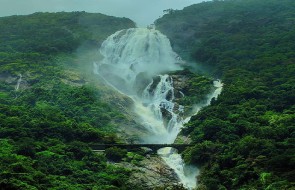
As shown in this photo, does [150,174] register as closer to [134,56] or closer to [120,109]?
[120,109]

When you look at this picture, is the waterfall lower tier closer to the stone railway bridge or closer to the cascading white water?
the cascading white water

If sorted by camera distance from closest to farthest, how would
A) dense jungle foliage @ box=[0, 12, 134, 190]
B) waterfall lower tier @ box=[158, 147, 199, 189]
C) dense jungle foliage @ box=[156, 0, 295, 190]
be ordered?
1. dense jungle foliage @ box=[0, 12, 134, 190]
2. dense jungle foliage @ box=[156, 0, 295, 190]
3. waterfall lower tier @ box=[158, 147, 199, 189]

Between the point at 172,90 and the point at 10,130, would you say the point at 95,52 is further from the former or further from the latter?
the point at 10,130

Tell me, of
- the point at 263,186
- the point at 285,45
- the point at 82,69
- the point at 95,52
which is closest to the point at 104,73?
the point at 82,69

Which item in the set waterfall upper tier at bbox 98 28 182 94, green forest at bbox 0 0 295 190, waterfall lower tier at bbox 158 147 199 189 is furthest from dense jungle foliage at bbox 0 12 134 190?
waterfall lower tier at bbox 158 147 199 189

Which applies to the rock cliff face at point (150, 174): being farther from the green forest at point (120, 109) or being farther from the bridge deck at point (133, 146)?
the bridge deck at point (133, 146)

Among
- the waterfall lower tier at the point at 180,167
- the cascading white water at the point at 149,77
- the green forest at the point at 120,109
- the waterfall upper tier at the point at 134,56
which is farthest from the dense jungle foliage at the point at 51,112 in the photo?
the waterfall lower tier at the point at 180,167
